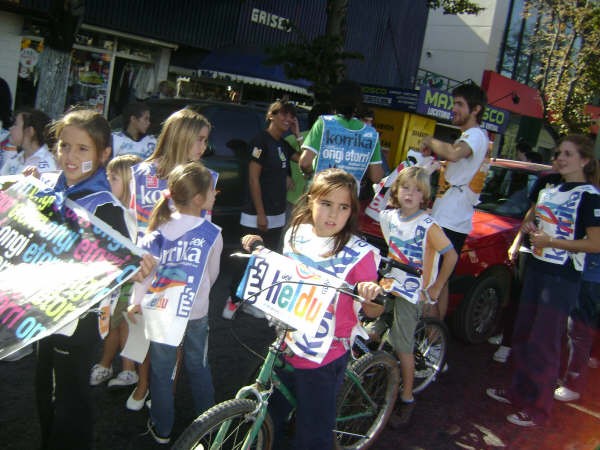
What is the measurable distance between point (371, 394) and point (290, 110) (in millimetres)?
2731

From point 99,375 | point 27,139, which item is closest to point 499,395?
point 99,375

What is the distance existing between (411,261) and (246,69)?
9.59m

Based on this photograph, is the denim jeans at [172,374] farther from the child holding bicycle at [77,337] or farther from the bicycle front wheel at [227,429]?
the bicycle front wheel at [227,429]

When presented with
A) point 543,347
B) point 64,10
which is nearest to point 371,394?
point 543,347

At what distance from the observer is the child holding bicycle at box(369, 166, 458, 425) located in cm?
374

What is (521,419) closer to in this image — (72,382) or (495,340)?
(495,340)

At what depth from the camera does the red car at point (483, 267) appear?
5223 millimetres

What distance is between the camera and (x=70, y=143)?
9.04 ft

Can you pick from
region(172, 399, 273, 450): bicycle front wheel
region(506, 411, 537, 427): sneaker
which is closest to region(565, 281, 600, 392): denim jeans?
region(506, 411, 537, 427): sneaker

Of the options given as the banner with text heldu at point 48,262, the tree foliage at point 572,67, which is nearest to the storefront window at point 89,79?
the banner with text heldu at point 48,262

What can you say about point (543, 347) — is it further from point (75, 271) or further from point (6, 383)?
point (6, 383)

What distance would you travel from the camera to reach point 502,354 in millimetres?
5301

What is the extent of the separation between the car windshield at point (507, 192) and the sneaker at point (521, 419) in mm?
2364

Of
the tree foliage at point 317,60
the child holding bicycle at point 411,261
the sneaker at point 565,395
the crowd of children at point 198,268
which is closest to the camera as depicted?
the crowd of children at point 198,268
